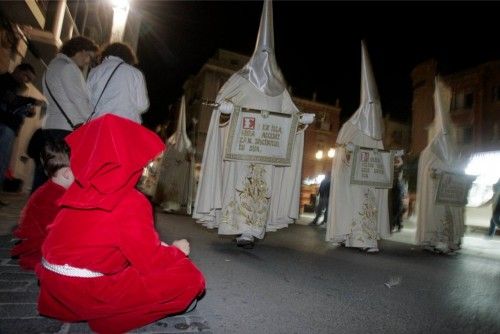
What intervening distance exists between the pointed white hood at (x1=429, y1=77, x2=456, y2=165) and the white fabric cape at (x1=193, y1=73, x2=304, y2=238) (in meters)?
3.38

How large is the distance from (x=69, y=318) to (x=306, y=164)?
44.3m

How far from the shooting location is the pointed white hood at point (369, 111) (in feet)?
20.2

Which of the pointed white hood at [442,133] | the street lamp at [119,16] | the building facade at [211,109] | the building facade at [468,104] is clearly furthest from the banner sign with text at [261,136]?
the building facade at [211,109]

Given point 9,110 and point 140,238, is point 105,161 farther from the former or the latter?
point 9,110

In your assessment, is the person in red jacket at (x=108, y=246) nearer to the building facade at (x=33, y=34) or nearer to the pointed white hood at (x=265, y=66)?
the pointed white hood at (x=265, y=66)

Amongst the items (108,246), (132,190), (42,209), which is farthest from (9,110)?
(108,246)

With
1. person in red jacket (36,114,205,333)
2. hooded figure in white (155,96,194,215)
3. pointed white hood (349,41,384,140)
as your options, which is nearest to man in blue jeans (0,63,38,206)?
person in red jacket (36,114,205,333)

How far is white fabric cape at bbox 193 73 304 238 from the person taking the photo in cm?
448

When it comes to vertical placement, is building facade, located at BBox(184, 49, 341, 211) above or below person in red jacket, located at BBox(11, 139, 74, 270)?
above

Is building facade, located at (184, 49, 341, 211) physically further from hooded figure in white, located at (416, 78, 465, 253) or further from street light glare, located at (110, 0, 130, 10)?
hooded figure in white, located at (416, 78, 465, 253)

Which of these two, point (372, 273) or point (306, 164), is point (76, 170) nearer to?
point (372, 273)

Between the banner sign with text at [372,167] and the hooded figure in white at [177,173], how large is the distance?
19.4ft

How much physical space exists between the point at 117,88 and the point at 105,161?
2038 mm

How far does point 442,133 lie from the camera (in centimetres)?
687
